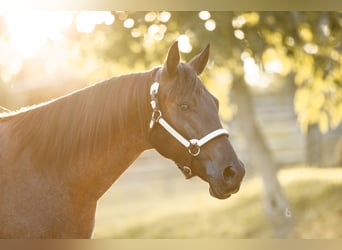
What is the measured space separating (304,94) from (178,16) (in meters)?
1.14

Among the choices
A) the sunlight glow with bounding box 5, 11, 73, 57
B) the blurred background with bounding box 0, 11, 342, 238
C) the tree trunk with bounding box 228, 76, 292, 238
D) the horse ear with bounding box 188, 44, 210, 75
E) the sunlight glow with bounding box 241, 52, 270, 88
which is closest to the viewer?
the horse ear with bounding box 188, 44, 210, 75

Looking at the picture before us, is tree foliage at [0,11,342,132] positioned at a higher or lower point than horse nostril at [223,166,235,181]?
lower

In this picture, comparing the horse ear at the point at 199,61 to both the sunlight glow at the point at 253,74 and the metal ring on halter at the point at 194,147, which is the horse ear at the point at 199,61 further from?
the sunlight glow at the point at 253,74

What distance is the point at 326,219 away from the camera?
395 centimetres

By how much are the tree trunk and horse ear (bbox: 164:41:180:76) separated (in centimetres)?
200

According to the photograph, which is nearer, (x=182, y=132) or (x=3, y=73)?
(x=182, y=132)

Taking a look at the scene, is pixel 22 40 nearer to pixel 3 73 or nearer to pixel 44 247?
pixel 3 73

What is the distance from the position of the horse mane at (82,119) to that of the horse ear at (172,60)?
114 mm

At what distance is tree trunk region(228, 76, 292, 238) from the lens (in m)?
4.16

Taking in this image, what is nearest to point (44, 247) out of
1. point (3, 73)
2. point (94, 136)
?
point (94, 136)

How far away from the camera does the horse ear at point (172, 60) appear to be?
2238mm

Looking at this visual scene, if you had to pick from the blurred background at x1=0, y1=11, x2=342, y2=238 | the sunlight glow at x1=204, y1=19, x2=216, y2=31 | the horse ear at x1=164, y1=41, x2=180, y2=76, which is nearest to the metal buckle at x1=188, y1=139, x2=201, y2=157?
the horse ear at x1=164, y1=41, x2=180, y2=76

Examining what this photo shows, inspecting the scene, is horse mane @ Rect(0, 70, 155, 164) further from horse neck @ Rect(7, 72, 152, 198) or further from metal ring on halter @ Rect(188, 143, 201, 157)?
metal ring on halter @ Rect(188, 143, 201, 157)

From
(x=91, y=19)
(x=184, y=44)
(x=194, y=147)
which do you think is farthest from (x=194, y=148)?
(x=91, y=19)
